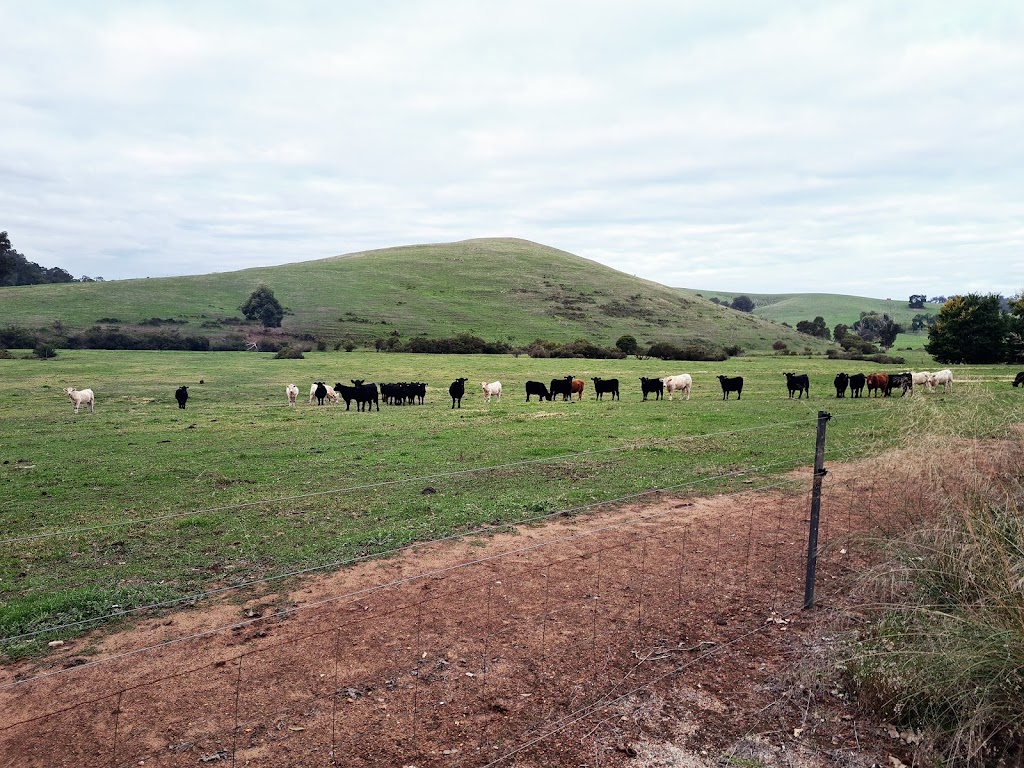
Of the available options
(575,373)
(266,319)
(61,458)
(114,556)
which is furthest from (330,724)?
(266,319)

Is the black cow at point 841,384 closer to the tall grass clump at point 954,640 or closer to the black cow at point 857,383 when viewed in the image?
the black cow at point 857,383

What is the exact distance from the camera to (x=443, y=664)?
5789 millimetres

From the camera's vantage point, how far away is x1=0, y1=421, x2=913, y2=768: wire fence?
472cm

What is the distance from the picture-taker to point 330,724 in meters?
4.92

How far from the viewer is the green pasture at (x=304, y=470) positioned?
8406mm

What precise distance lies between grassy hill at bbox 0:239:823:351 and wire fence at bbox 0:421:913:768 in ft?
210

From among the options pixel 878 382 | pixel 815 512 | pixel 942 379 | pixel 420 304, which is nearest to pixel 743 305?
pixel 420 304

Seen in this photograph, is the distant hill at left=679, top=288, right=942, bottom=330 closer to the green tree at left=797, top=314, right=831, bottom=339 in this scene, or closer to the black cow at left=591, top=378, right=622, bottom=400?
the green tree at left=797, top=314, right=831, bottom=339

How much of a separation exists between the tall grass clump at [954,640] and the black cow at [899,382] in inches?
1083

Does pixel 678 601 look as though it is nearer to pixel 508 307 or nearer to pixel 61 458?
pixel 61 458

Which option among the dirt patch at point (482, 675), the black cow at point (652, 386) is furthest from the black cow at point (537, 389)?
the dirt patch at point (482, 675)

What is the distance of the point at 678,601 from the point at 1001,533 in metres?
3.23

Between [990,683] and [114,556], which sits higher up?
[990,683]

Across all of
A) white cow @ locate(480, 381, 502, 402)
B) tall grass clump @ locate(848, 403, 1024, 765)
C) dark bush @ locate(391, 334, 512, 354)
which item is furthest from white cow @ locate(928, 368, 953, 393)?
dark bush @ locate(391, 334, 512, 354)
